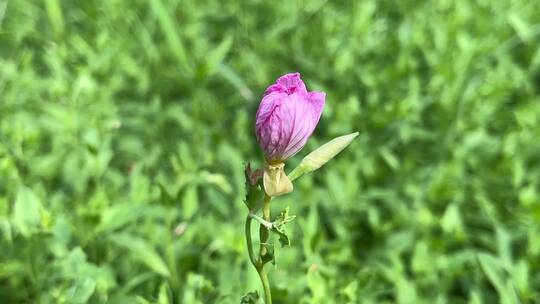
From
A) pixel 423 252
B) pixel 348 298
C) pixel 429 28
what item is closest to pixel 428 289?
pixel 423 252

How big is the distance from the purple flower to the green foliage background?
562 millimetres

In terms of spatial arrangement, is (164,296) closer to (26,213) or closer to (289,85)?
(26,213)

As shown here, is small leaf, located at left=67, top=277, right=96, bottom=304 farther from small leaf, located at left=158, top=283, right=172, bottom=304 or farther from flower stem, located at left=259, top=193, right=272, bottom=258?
flower stem, located at left=259, top=193, right=272, bottom=258

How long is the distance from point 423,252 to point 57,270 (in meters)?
1.13

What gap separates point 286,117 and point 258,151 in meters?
1.69

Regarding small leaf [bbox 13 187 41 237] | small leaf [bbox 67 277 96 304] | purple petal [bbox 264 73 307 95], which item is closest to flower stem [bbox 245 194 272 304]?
purple petal [bbox 264 73 307 95]

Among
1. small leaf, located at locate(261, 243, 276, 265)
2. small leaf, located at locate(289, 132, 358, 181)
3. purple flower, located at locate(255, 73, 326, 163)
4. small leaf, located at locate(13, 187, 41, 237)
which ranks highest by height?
small leaf, located at locate(13, 187, 41, 237)

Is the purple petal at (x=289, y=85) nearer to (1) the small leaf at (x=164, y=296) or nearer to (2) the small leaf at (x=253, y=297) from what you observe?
(2) the small leaf at (x=253, y=297)

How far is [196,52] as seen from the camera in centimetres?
313

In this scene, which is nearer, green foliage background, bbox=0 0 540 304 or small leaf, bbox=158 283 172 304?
small leaf, bbox=158 283 172 304

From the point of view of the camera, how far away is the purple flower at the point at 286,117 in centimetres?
109

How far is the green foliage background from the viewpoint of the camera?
1924mm

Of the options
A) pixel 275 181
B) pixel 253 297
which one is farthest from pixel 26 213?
pixel 275 181

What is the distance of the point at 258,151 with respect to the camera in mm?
2773
